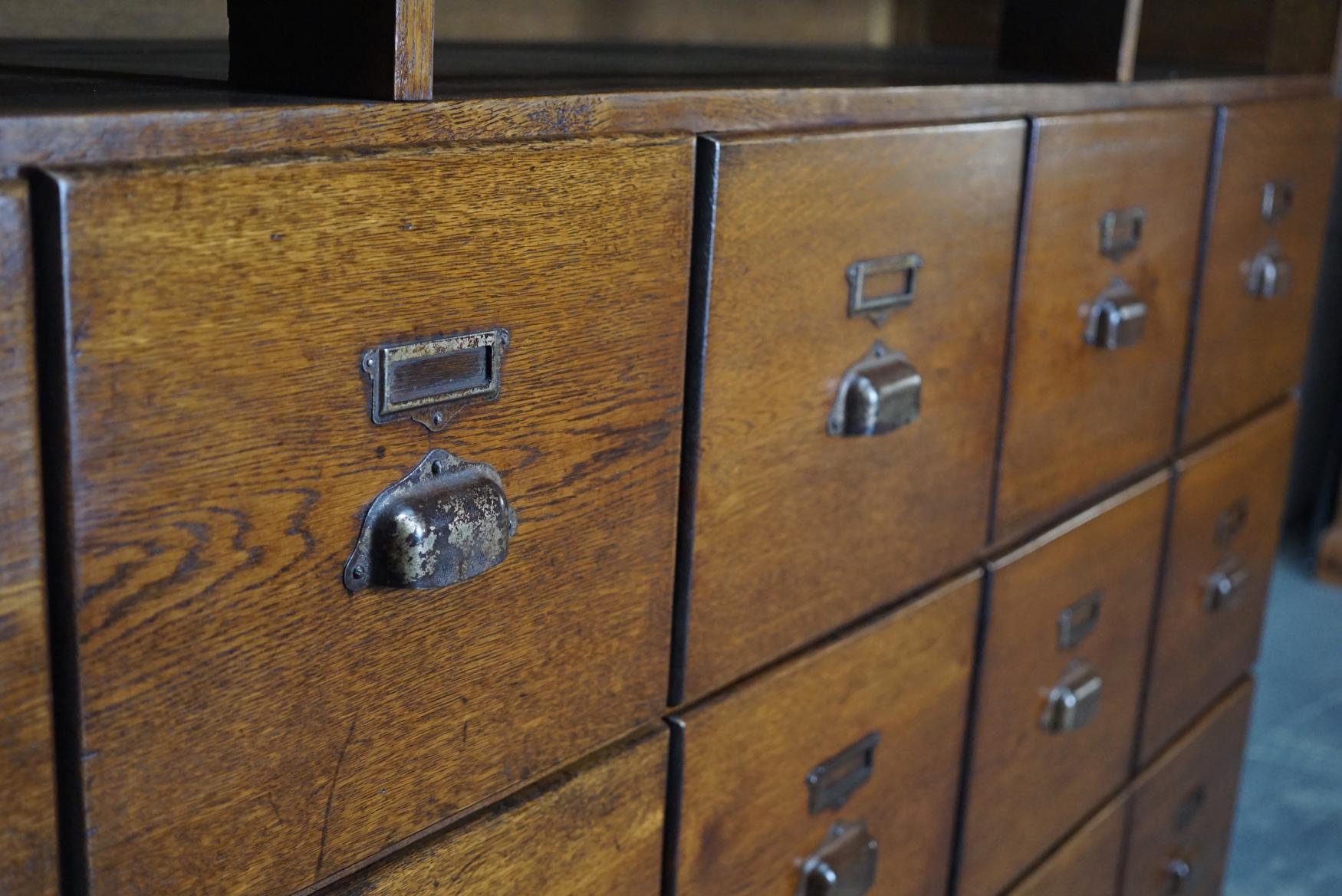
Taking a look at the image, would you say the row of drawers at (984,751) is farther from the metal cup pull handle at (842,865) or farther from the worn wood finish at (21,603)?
the worn wood finish at (21,603)

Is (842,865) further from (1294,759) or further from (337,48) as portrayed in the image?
(1294,759)

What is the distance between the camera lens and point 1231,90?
1.39m

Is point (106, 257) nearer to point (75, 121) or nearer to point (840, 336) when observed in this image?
point (75, 121)

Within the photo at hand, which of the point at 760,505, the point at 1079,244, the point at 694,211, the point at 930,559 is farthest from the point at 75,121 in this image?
the point at 1079,244

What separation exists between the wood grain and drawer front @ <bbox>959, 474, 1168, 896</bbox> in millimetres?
404

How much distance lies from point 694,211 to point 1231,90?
32.1 inches

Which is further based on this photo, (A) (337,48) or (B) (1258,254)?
(B) (1258,254)

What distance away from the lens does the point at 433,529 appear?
666 millimetres

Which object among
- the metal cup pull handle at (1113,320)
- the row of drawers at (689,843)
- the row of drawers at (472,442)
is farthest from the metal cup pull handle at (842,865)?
the metal cup pull handle at (1113,320)

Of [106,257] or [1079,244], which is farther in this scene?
[1079,244]

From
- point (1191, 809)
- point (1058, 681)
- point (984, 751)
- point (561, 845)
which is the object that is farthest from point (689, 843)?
point (1191, 809)

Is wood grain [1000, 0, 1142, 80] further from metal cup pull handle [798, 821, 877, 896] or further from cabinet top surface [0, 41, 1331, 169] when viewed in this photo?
metal cup pull handle [798, 821, 877, 896]

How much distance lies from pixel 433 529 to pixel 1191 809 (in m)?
1.45

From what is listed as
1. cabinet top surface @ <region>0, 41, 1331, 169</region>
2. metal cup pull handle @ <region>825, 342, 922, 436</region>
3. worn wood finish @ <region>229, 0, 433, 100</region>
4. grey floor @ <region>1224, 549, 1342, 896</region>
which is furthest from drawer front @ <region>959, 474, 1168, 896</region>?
grey floor @ <region>1224, 549, 1342, 896</region>
